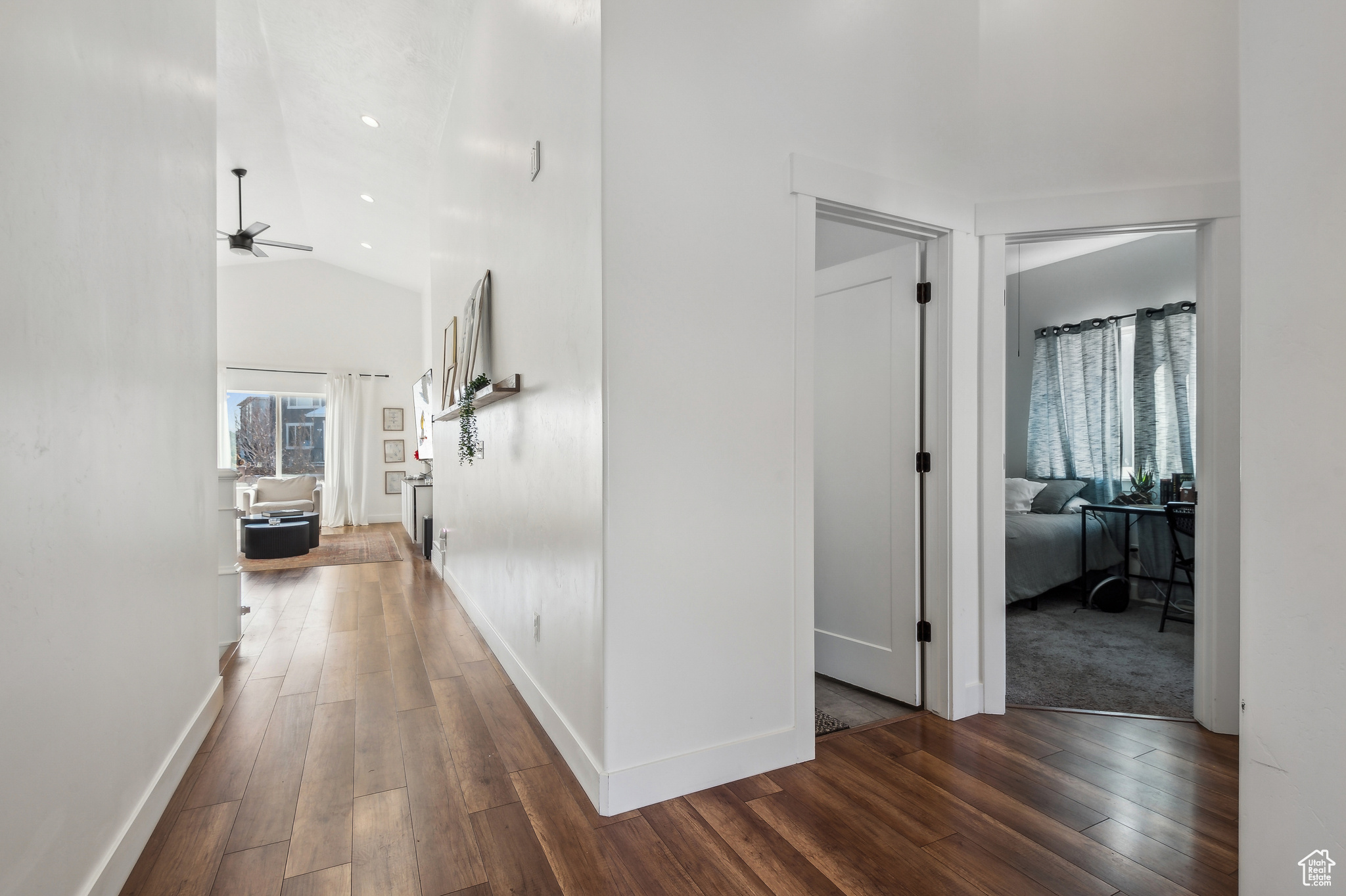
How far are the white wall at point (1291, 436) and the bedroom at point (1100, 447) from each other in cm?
265

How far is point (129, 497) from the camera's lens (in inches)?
68.7

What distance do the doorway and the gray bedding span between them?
1848 millimetres

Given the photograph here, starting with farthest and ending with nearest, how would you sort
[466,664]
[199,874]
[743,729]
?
[466,664], [743,729], [199,874]

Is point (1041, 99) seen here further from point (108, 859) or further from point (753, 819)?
point (108, 859)

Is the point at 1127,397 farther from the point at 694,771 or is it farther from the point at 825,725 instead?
the point at 694,771

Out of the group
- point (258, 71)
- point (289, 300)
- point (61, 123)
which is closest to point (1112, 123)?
point (61, 123)

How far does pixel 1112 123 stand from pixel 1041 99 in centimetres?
29

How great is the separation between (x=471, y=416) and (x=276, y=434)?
713 cm

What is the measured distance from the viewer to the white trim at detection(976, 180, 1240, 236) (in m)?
2.52

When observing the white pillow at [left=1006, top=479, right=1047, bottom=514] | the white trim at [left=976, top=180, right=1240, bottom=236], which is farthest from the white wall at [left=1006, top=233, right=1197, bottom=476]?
the white trim at [left=976, top=180, right=1240, bottom=236]

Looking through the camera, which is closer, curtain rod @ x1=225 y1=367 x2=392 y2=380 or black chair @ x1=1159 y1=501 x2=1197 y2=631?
black chair @ x1=1159 y1=501 x2=1197 y2=631

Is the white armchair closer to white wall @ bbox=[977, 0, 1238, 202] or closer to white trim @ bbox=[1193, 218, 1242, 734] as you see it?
white wall @ bbox=[977, 0, 1238, 202]

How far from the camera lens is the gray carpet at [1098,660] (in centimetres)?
285

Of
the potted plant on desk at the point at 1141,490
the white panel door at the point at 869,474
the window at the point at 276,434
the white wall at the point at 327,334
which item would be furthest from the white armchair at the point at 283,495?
the potted plant on desk at the point at 1141,490
